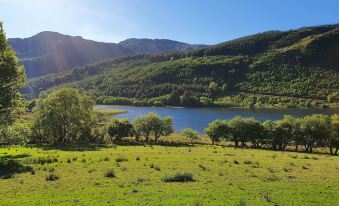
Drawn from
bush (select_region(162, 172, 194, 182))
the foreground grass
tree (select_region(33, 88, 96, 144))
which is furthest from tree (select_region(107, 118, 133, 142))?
bush (select_region(162, 172, 194, 182))

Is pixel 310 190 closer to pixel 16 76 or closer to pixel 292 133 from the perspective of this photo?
pixel 16 76

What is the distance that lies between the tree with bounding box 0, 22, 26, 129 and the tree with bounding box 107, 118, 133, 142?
190ft

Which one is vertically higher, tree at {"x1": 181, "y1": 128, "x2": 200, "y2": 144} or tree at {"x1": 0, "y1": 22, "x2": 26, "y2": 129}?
tree at {"x1": 0, "y1": 22, "x2": 26, "y2": 129}

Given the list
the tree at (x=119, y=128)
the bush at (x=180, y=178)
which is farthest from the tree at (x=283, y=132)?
the bush at (x=180, y=178)

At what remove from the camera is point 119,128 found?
349ft

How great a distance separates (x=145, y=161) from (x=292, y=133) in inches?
Result: 2354

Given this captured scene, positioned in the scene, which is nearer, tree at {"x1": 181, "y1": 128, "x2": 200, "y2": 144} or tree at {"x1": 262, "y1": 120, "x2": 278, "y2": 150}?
tree at {"x1": 262, "y1": 120, "x2": 278, "y2": 150}

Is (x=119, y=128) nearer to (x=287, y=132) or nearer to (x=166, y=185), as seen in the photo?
(x=287, y=132)

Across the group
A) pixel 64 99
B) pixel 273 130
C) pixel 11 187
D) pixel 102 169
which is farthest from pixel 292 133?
pixel 11 187

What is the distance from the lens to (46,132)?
91.6m

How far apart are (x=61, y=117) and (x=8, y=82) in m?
43.8

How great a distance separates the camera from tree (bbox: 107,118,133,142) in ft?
346

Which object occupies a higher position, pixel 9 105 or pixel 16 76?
pixel 16 76

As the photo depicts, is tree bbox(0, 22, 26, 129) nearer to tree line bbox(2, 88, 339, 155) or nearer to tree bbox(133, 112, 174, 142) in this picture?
tree line bbox(2, 88, 339, 155)
